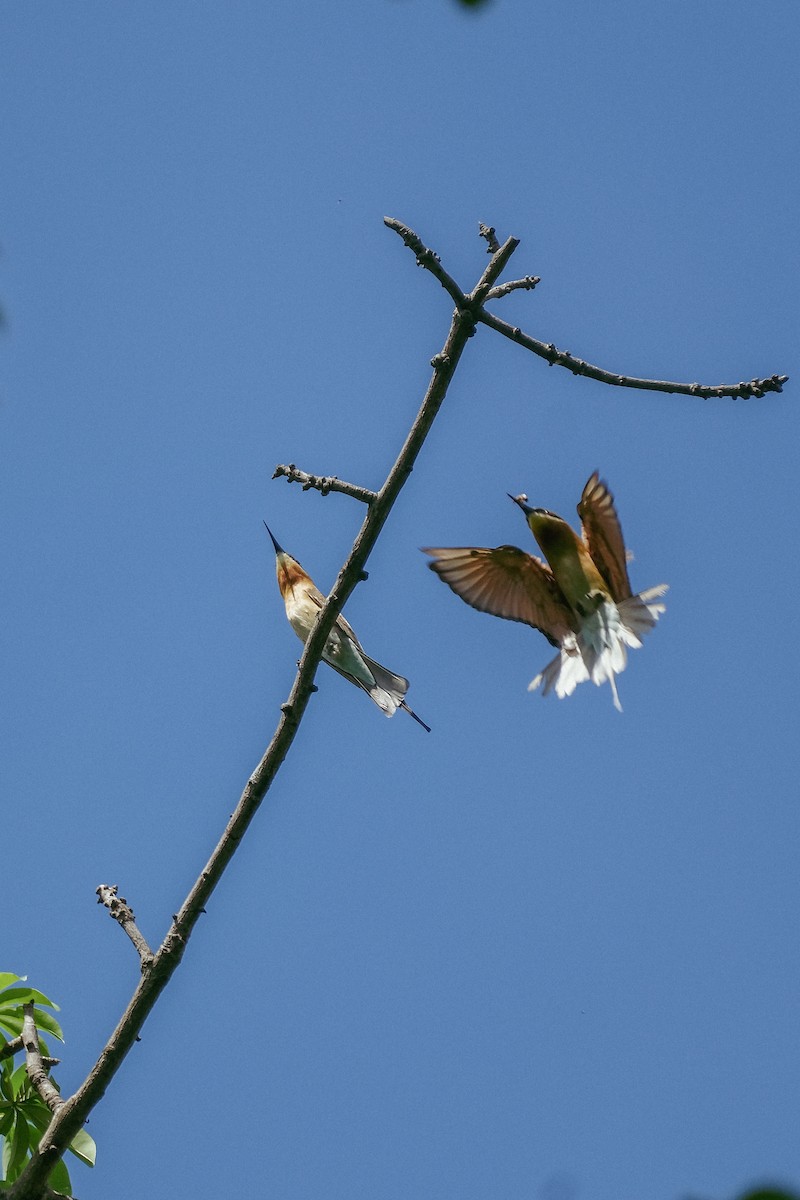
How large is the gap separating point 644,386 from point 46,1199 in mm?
3058

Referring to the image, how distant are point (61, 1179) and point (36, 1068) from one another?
0.35 meters

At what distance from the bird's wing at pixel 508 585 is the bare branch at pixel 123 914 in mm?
2225

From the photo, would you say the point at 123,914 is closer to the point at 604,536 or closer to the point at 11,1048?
the point at 11,1048

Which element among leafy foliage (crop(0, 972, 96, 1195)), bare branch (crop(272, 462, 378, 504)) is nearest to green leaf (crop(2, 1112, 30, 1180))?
leafy foliage (crop(0, 972, 96, 1195))

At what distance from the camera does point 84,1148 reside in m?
4.00

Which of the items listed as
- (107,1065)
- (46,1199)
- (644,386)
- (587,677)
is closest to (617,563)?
(587,677)

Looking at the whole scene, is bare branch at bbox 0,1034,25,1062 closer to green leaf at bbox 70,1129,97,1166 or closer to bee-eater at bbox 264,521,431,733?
green leaf at bbox 70,1129,97,1166

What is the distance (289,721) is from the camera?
12.9 feet

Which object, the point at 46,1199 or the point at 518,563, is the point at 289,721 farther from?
the point at 518,563

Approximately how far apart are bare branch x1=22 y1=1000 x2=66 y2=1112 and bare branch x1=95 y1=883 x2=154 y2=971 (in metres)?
0.42

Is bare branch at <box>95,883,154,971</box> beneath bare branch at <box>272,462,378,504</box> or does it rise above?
beneath

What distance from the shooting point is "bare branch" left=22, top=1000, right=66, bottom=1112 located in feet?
12.7

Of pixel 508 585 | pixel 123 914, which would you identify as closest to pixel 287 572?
pixel 508 585

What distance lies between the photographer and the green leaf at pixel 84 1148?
3973 millimetres
